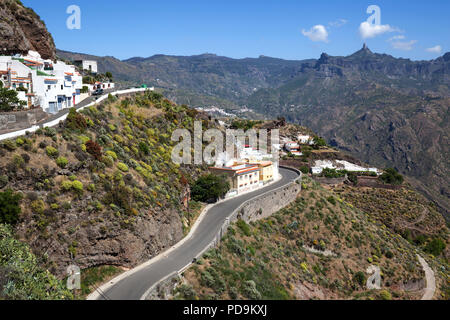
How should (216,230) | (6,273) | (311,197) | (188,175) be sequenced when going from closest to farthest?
(6,273) → (216,230) → (188,175) → (311,197)

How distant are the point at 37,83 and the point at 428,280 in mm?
58074

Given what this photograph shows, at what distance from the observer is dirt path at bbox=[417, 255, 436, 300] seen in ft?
163

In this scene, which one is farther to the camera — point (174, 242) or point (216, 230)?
point (216, 230)

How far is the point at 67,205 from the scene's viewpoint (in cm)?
2502

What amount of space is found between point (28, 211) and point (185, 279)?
1116cm

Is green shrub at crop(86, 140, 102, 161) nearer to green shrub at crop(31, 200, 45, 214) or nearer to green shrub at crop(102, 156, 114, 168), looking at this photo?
green shrub at crop(102, 156, 114, 168)

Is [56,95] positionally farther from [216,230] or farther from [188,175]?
[216,230]

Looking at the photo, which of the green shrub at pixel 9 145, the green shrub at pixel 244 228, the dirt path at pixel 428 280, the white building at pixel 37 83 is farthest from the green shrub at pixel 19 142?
the dirt path at pixel 428 280

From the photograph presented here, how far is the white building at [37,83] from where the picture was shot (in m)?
37.1

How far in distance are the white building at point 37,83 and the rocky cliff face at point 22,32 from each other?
5.77 metres

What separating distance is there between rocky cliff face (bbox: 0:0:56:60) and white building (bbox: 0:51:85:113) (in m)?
5.77

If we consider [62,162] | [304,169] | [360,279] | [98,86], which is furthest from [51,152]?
[304,169]

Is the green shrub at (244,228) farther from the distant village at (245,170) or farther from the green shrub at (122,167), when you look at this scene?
the green shrub at (122,167)
